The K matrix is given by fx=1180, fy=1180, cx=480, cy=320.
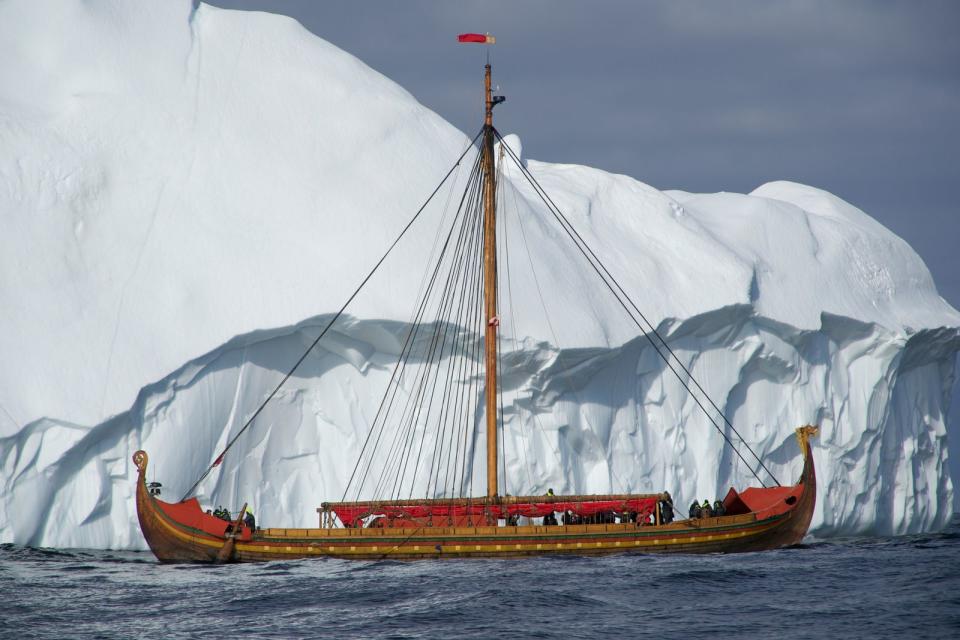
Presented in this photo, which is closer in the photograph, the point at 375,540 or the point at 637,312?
the point at 375,540

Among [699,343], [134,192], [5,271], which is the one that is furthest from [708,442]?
[5,271]

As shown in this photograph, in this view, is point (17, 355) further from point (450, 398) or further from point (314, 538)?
point (450, 398)

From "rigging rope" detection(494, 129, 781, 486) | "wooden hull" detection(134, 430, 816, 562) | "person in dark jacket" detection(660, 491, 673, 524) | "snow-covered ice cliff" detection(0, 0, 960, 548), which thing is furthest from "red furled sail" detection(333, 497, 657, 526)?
"rigging rope" detection(494, 129, 781, 486)

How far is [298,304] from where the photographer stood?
87.5ft

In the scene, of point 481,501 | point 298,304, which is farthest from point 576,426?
point 298,304

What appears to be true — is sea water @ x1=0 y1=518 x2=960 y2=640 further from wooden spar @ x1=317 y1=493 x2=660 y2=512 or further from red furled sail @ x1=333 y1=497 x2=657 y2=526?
wooden spar @ x1=317 y1=493 x2=660 y2=512

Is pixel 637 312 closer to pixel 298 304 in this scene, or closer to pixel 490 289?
pixel 490 289

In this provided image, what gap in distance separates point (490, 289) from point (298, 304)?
436 cm

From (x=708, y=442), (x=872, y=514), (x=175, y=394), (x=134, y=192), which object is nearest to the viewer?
(x=175, y=394)

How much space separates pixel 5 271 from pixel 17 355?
1.99 meters

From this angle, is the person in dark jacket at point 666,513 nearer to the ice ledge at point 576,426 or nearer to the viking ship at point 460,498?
the viking ship at point 460,498

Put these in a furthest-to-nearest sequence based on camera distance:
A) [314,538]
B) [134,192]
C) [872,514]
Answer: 1. [872,514]
2. [134,192]
3. [314,538]

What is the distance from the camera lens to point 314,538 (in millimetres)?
23906

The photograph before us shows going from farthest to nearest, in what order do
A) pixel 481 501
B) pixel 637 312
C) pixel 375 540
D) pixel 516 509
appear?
1. pixel 637 312
2. pixel 481 501
3. pixel 516 509
4. pixel 375 540
